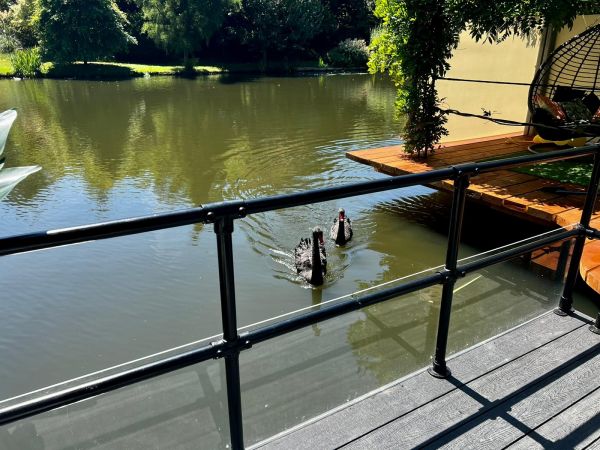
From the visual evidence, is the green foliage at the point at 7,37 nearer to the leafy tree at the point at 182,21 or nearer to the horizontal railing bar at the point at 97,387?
the leafy tree at the point at 182,21

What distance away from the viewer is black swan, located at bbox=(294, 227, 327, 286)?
5.36 metres

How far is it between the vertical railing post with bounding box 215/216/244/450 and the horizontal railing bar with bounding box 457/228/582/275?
957 mm

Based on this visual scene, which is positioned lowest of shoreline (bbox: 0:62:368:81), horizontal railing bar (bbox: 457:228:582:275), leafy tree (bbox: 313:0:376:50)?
shoreline (bbox: 0:62:368:81)

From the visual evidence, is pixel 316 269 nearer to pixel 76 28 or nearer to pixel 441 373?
pixel 441 373

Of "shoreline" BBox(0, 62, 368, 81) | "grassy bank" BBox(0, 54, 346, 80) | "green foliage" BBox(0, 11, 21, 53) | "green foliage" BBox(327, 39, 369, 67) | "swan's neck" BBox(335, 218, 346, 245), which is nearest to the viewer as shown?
"swan's neck" BBox(335, 218, 346, 245)

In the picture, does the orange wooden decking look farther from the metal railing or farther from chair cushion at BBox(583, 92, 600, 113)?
the metal railing

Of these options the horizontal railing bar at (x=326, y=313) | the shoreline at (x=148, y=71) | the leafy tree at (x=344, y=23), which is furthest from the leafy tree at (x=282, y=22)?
the horizontal railing bar at (x=326, y=313)

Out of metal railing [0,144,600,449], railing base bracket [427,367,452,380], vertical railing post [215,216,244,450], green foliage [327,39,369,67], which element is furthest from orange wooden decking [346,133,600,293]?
green foliage [327,39,369,67]

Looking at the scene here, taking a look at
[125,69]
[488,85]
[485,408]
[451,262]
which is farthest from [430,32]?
[125,69]

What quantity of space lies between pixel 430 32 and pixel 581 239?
15.4 feet

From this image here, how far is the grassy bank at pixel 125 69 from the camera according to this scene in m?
30.6

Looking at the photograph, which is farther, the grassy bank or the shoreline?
the grassy bank

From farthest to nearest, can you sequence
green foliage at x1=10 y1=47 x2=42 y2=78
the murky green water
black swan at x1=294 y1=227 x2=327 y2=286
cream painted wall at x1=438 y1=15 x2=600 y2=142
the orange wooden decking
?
green foliage at x1=10 y1=47 x2=42 y2=78, cream painted wall at x1=438 y1=15 x2=600 y2=142, black swan at x1=294 y1=227 x2=327 y2=286, the orange wooden decking, the murky green water

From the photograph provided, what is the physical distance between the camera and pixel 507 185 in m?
5.63
